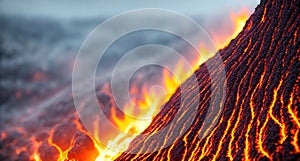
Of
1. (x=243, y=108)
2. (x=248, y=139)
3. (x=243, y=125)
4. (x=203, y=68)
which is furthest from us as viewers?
(x=203, y=68)

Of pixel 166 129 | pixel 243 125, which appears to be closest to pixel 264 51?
pixel 243 125

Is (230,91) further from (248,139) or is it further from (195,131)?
(248,139)

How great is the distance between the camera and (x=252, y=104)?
8945mm

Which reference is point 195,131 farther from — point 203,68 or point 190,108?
point 203,68

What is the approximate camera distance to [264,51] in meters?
10.5

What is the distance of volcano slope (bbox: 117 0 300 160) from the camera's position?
7.36 meters

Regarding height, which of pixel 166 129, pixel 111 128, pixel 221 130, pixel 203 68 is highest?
pixel 111 128

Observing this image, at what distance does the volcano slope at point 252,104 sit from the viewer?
7.36m

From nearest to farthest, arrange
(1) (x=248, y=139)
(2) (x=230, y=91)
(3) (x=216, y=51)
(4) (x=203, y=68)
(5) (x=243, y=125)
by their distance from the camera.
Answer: (1) (x=248, y=139) < (5) (x=243, y=125) < (2) (x=230, y=91) < (4) (x=203, y=68) < (3) (x=216, y=51)

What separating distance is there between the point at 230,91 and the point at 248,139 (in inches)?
96.9

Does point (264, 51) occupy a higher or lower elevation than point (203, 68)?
lower

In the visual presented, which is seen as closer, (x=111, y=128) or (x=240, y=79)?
(x=240, y=79)

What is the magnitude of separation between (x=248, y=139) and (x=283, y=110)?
1.17 meters

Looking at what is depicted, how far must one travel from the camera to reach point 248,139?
25.3 ft
